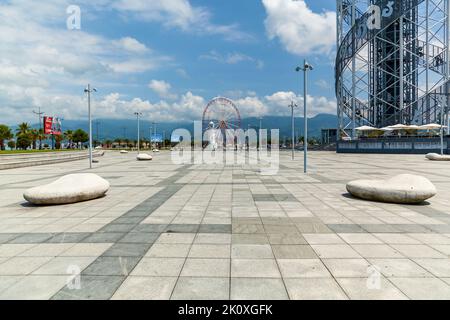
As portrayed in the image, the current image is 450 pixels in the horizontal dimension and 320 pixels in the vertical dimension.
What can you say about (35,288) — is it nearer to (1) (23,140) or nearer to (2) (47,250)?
(2) (47,250)

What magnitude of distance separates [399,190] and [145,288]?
9.50 meters

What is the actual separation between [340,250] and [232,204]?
5.16m

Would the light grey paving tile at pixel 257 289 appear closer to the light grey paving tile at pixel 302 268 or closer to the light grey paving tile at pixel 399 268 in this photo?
the light grey paving tile at pixel 302 268

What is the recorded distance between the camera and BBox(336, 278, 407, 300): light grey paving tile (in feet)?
14.3

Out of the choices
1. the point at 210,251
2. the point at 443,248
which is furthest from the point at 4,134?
the point at 443,248

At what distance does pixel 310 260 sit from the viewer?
18.8 feet

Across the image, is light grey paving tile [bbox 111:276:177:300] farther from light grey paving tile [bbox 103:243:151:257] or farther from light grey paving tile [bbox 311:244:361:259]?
light grey paving tile [bbox 311:244:361:259]

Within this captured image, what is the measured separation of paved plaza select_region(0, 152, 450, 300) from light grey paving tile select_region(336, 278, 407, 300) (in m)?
0.02

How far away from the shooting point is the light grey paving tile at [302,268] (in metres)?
5.07

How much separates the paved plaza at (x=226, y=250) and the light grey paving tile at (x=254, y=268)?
0.02 m

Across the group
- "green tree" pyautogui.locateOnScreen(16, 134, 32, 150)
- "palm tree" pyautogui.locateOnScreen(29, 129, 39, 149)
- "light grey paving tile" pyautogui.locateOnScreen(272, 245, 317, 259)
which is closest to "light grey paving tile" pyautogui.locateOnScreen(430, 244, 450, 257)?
"light grey paving tile" pyautogui.locateOnScreen(272, 245, 317, 259)

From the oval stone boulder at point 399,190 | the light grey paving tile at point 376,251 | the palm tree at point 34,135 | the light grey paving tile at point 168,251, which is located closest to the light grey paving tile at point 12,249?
the light grey paving tile at point 168,251

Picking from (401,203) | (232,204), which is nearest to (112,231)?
(232,204)
